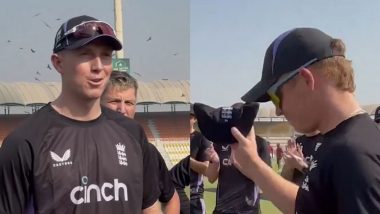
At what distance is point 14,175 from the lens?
212 cm

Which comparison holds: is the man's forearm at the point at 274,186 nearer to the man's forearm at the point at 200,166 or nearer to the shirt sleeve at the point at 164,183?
the shirt sleeve at the point at 164,183

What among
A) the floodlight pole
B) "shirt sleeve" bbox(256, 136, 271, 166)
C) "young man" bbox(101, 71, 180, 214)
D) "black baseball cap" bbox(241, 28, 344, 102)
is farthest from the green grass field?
"black baseball cap" bbox(241, 28, 344, 102)

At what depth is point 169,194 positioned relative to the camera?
288 cm

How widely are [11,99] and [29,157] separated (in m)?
28.3

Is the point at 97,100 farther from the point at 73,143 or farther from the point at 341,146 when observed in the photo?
the point at 341,146

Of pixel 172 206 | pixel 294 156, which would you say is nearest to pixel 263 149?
pixel 294 156

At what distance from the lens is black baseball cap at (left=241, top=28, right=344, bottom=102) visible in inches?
73.4

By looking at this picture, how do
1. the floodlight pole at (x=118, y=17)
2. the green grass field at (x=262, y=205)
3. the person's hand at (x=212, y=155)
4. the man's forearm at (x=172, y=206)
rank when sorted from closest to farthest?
the man's forearm at (x=172, y=206), the person's hand at (x=212, y=155), the floodlight pole at (x=118, y=17), the green grass field at (x=262, y=205)

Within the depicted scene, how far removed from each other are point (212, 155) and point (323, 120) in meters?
4.09

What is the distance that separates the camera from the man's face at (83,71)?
227 centimetres

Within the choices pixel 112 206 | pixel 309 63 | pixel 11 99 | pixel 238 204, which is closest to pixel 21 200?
pixel 112 206

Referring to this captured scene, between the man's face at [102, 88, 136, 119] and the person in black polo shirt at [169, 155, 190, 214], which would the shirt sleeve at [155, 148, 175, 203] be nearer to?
the man's face at [102, 88, 136, 119]

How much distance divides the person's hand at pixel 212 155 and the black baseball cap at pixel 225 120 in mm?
3718

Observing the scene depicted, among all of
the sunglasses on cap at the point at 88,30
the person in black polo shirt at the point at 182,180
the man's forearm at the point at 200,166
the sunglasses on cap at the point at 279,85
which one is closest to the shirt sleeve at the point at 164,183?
the sunglasses on cap at the point at 88,30
